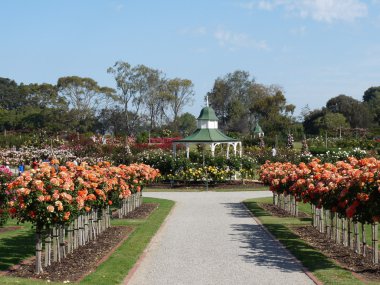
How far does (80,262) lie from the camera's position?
443 inches

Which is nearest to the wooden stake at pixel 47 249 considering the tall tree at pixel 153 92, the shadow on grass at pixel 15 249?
the shadow on grass at pixel 15 249

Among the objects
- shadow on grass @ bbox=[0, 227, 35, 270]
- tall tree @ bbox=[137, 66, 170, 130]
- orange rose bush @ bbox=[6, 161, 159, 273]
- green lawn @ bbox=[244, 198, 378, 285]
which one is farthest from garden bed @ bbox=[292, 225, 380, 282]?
tall tree @ bbox=[137, 66, 170, 130]

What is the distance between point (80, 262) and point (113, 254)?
898 millimetres

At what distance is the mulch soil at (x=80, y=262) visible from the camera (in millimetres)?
9956

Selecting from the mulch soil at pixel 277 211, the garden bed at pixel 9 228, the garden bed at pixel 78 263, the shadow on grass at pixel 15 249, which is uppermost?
the mulch soil at pixel 277 211

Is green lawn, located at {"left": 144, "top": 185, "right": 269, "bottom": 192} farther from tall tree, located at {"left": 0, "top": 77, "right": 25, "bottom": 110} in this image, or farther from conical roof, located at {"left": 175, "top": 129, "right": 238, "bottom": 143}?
tall tree, located at {"left": 0, "top": 77, "right": 25, "bottom": 110}

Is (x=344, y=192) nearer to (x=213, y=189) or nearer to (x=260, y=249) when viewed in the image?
(x=260, y=249)

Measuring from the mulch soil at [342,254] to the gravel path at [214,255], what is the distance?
95cm

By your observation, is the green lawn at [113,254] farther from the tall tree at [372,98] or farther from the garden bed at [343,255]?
the tall tree at [372,98]

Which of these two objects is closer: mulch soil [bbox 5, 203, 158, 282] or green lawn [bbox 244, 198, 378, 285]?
green lawn [bbox 244, 198, 378, 285]

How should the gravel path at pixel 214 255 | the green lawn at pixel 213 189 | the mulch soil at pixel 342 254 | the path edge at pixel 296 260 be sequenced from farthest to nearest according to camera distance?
1. the green lawn at pixel 213 189
2. the mulch soil at pixel 342 254
3. the gravel path at pixel 214 255
4. the path edge at pixel 296 260

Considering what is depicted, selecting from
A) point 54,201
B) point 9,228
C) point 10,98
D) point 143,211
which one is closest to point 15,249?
point 54,201

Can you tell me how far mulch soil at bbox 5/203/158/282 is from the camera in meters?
9.96

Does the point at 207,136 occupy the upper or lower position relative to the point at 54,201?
upper
